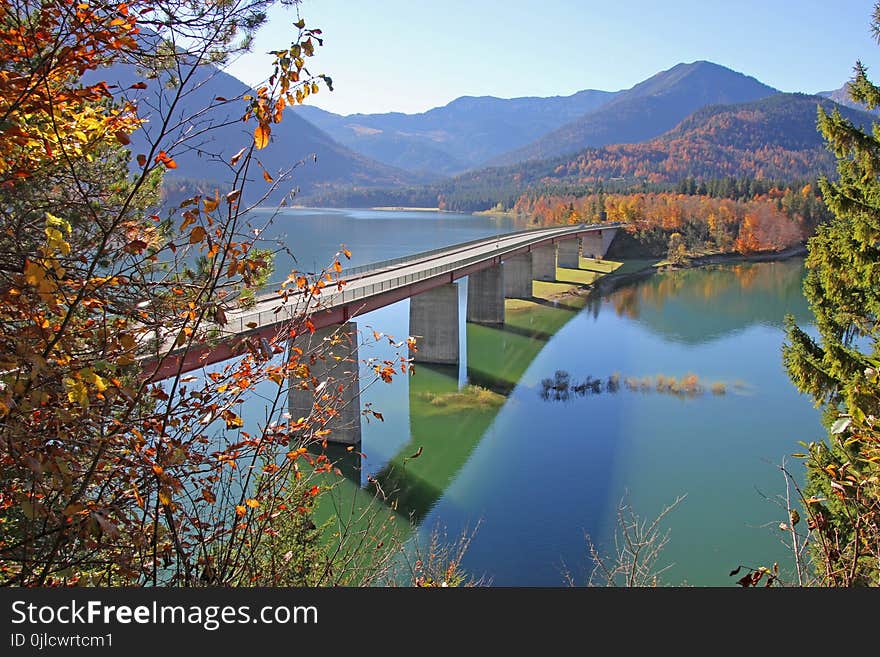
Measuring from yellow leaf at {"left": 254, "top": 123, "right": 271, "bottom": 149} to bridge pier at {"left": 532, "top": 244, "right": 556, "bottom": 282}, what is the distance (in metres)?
67.8

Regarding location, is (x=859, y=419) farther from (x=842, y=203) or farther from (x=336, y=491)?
(x=336, y=491)

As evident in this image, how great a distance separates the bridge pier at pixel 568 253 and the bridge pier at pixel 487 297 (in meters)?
34.0

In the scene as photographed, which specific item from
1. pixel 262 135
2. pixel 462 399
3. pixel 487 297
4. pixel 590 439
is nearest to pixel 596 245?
pixel 487 297

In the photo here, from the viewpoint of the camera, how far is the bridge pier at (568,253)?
81.1 metres

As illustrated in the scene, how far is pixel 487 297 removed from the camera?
160ft

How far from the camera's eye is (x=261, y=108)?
373cm

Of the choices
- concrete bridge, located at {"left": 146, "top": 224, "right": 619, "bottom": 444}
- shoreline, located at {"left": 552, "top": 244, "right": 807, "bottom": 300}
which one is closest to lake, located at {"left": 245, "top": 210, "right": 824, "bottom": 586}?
concrete bridge, located at {"left": 146, "top": 224, "right": 619, "bottom": 444}

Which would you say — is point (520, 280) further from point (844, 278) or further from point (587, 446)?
point (844, 278)

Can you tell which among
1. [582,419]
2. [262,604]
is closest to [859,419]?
[262,604]

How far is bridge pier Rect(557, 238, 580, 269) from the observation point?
8112cm

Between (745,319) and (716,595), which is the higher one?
(716,595)

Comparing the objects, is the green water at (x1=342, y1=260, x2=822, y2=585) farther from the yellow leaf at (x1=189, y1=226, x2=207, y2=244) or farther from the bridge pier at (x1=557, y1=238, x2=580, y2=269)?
the bridge pier at (x1=557, y1=238, x2=580, y2=269)

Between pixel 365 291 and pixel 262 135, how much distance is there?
24.9 metres

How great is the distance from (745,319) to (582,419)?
89.7ft
